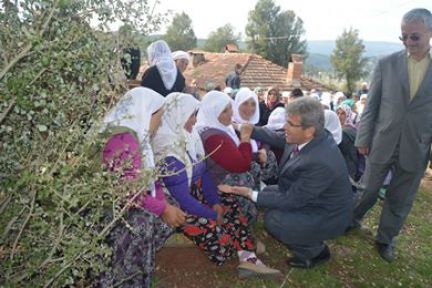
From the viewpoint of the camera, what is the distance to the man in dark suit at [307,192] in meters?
3.36

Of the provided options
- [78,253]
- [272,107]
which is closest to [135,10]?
[78,253]

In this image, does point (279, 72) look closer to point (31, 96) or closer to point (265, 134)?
point (265, 134)

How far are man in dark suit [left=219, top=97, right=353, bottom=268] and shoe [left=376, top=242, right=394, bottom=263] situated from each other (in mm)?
832

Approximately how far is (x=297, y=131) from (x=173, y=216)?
3.97 ft

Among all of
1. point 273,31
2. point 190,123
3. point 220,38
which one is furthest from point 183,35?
point 190,123

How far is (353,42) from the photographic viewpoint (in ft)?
190

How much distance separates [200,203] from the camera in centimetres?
322

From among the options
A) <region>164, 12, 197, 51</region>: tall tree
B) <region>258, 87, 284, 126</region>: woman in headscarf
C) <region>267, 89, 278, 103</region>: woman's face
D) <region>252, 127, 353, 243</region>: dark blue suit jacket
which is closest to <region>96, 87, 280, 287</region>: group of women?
<region>252, 127, 353, 243</region>: dark blue suit jacket

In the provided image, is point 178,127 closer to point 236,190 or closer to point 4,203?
point 236,190

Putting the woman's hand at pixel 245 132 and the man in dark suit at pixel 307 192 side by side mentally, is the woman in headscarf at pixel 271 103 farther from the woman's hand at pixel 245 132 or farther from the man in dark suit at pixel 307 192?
the man in dark suit at pixel 307 192

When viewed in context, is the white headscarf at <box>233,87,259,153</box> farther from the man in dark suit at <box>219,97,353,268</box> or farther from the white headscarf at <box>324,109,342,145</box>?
the man in dark suit at <box>219,97,353,268</box>

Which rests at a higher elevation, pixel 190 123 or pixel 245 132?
pixel 190 123

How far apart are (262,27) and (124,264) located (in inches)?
2250

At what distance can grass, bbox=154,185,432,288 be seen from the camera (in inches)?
139
